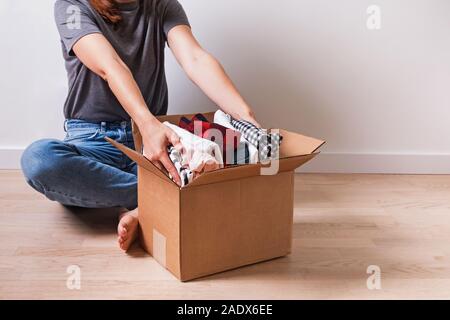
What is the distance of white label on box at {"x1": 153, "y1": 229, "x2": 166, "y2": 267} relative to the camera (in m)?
1.18

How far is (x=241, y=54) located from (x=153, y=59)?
0.39 meters

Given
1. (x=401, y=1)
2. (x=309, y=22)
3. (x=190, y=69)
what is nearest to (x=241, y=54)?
(x=309, y=22)

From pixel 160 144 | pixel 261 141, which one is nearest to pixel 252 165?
pixel 261 141

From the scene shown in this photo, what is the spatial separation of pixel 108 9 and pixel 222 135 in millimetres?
491

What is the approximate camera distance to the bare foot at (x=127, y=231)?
1254 millimetres

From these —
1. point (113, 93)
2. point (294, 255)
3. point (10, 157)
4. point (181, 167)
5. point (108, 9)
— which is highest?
point (108, 9)

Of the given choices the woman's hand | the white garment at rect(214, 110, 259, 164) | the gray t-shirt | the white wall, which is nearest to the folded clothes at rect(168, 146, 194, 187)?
the white garment at rect(214, 110, 259, 164)

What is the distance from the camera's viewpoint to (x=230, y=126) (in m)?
1.26

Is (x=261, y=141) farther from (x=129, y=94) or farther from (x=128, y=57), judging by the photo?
(x=128, y=57)

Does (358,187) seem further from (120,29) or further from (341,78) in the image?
(120,29)

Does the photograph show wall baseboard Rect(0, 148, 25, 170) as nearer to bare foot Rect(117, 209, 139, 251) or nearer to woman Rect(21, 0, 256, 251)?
woman Rect(21, 0, 256, 251)

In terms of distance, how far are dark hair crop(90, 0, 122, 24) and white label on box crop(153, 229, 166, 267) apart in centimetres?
54
